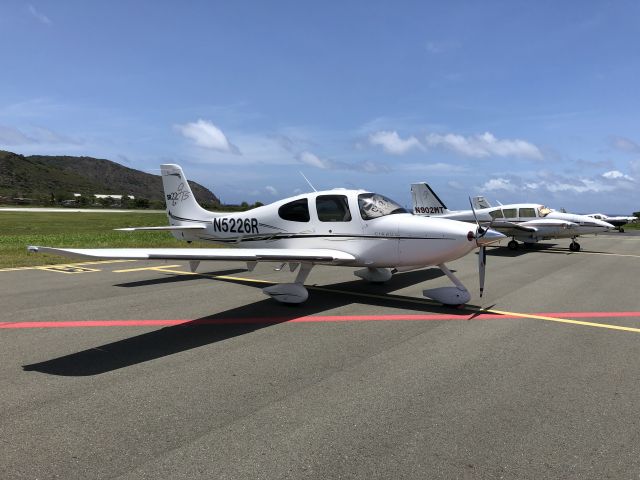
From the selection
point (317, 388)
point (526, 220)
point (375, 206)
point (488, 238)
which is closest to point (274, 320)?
point (317, 388)

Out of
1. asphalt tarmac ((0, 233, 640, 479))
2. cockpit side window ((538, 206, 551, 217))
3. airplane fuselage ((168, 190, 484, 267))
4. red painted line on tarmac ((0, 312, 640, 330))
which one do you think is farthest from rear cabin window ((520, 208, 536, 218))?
airplane fuselage ((168, 190, 484, 267))

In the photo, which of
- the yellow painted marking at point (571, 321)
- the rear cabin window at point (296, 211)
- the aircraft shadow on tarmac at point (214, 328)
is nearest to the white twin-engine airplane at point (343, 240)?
the rear cabin window at point (296, 211)

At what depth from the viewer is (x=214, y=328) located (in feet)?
21.2

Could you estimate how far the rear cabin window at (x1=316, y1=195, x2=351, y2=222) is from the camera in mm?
8656

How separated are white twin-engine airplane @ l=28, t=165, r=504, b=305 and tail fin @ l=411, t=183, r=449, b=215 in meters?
16.1

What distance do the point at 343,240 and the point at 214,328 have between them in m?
3.25

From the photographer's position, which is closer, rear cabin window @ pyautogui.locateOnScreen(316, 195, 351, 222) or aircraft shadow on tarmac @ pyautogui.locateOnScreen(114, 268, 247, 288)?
rear cabin window @ pyautogui.locateOnScreen(316, 195, 351, 222)

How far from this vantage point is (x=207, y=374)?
460 cm

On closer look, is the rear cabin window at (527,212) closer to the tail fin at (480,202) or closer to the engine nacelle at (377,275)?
the tail fin at (480,202)

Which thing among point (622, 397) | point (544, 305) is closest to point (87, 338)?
point (622, 397)

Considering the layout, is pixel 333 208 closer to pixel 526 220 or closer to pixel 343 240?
pixel 343 240

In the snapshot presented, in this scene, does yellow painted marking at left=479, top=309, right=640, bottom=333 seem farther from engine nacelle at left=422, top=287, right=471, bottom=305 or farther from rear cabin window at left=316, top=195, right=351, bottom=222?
rear cabin window at left=316, top=195, right=351, bottom=222

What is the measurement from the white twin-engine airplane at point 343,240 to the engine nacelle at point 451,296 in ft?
0.06

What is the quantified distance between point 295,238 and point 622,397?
633cm
